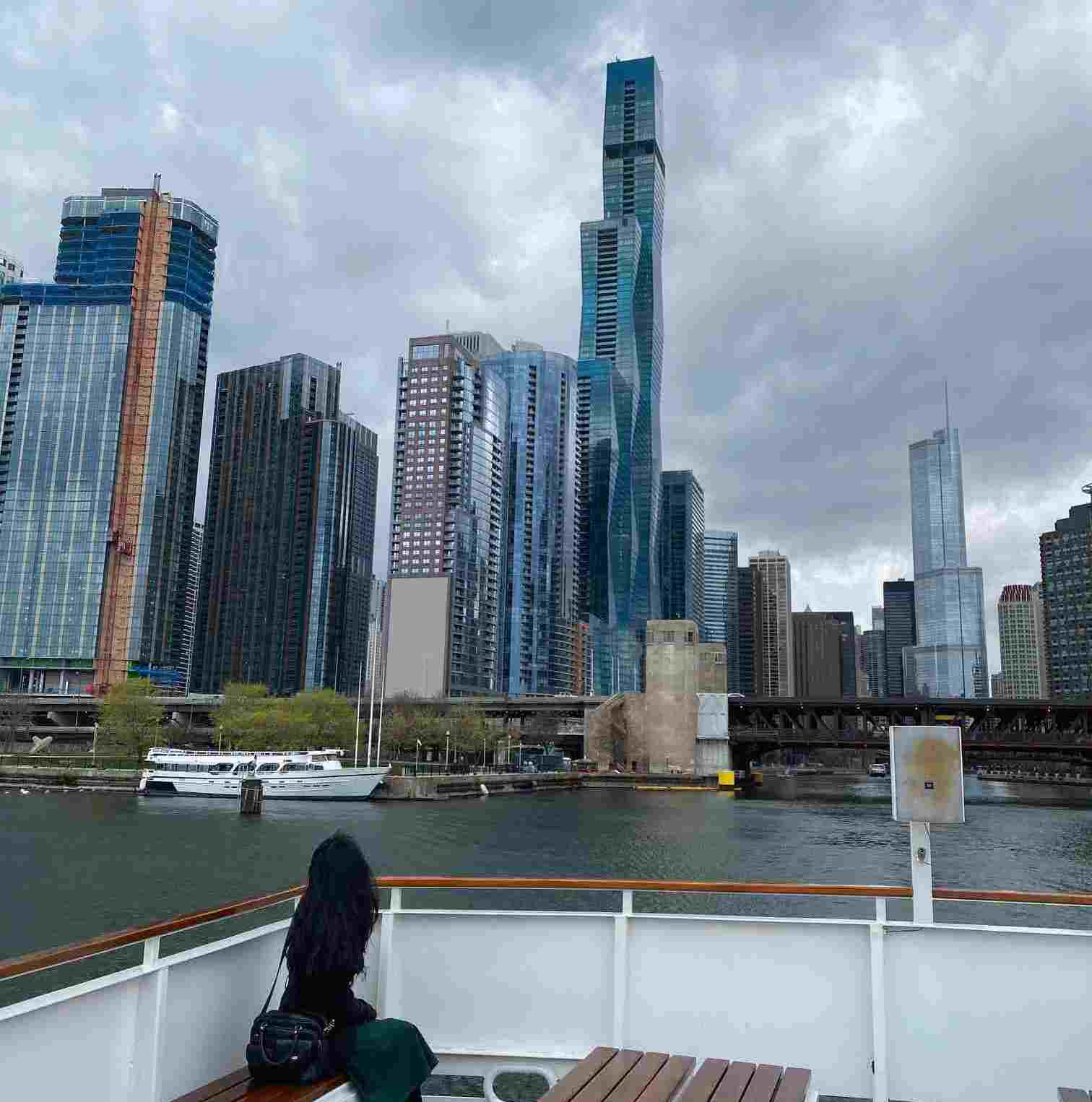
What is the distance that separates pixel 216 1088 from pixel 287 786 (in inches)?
2823

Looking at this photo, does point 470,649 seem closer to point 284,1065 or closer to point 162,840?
point 162,840

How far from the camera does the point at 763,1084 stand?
4.60 meters

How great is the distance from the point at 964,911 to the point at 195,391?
163 metres

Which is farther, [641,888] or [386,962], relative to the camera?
[641,888]

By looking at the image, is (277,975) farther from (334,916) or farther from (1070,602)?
(1070,602)

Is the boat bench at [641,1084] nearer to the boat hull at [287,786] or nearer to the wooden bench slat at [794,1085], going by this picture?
the wooden bench slat at [794,1085]

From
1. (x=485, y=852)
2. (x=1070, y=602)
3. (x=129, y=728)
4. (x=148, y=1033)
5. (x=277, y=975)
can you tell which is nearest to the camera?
(x=148, y=1033)

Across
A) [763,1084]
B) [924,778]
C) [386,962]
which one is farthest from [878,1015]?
[386,962]

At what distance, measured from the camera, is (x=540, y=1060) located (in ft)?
18.2

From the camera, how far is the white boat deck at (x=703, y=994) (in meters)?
5.02

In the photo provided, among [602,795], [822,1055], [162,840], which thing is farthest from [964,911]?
[602,795]

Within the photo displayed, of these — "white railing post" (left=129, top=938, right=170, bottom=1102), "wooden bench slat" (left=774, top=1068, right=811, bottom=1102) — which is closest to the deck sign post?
"wooden bench slat" (left=774, top=1068, right=811, bottom=1102)

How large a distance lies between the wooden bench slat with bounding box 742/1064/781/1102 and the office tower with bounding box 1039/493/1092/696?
642 ft

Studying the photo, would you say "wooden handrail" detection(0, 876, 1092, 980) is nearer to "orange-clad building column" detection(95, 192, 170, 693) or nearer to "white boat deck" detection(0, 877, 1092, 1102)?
"white boat deck" detection(0, 877, 1092, 1102)
